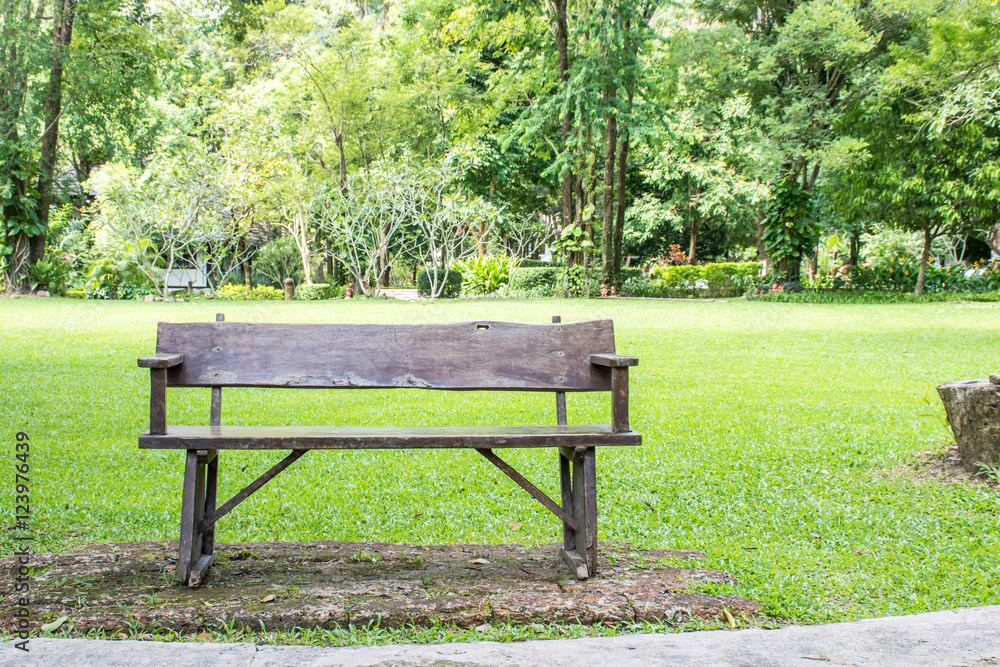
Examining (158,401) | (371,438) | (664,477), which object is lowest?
(664,477)

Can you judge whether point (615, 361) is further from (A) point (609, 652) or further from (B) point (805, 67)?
(B) point (805, 67)

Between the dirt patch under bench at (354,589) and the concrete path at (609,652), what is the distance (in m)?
0.21

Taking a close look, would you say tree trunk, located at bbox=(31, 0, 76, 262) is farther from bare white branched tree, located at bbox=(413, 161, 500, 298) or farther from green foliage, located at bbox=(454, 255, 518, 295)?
green foliage, located at bbox=(454, 255, 518, 295)

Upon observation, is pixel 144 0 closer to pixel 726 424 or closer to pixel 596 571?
pixel 726 424

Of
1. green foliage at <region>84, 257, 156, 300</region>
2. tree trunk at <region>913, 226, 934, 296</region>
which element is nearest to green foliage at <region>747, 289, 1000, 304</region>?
tree trunk at <region>913, 226, 934, 296</region>

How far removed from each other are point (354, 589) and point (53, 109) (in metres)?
22.9

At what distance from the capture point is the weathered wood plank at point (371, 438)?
2.96 metres

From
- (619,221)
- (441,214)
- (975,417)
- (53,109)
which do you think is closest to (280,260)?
(441,214)

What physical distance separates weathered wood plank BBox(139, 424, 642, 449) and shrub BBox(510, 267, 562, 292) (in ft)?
72.3

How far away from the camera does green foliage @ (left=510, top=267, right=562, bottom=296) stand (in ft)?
82.8

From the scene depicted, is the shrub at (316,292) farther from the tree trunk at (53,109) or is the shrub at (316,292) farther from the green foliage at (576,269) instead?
the tree trunk at (53,109)

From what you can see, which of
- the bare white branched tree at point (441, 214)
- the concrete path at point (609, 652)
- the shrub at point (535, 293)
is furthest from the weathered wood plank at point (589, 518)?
the shrub at point (535, 293)

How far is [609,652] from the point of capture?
8.26 ft

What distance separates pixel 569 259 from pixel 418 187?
15.9 ft
